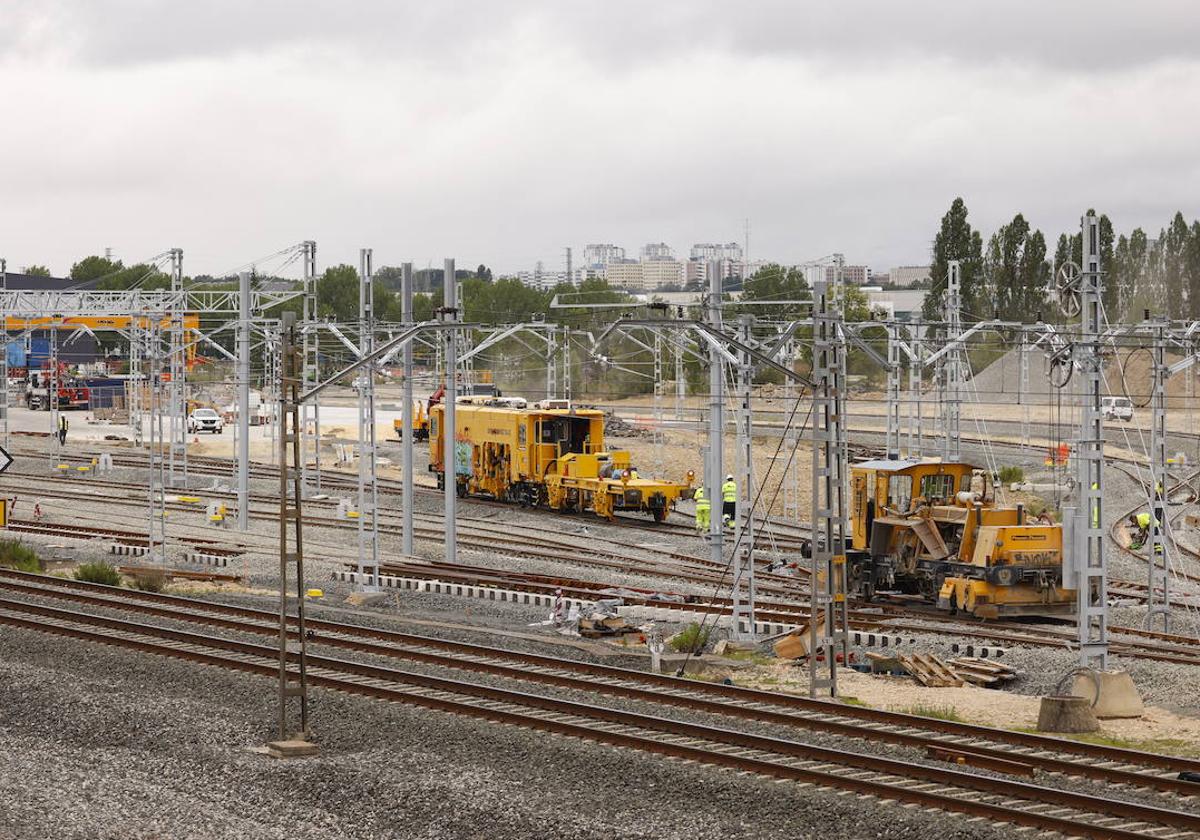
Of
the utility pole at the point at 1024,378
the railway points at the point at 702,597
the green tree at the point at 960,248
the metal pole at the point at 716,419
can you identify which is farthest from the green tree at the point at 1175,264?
the metal pole at the point at 716,419

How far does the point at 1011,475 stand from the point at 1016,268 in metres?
42.8

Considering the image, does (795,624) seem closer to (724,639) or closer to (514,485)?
(724,639)

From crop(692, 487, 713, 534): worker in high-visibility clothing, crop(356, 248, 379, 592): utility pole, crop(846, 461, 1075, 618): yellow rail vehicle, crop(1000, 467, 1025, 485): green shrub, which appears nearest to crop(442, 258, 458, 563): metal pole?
crop(356, 248, 379, 592): utility pole

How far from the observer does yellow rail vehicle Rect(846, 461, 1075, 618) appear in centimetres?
2659

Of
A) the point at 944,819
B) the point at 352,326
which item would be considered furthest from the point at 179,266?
the point at 944,819

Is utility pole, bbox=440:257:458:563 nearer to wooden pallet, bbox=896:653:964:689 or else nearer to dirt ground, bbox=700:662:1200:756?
dirt ground, bbox=700:662:1200:756

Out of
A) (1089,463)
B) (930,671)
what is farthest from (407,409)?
(1089,463)

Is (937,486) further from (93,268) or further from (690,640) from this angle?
(93,268)

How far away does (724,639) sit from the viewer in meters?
24.7

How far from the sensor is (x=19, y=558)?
33.6 metres

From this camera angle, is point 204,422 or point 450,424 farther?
point 204,422

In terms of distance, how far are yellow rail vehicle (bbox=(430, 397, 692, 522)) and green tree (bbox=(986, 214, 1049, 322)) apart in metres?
53.1

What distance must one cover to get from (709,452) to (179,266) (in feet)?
75.3

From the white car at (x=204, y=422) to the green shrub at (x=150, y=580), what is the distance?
47.8 meters
